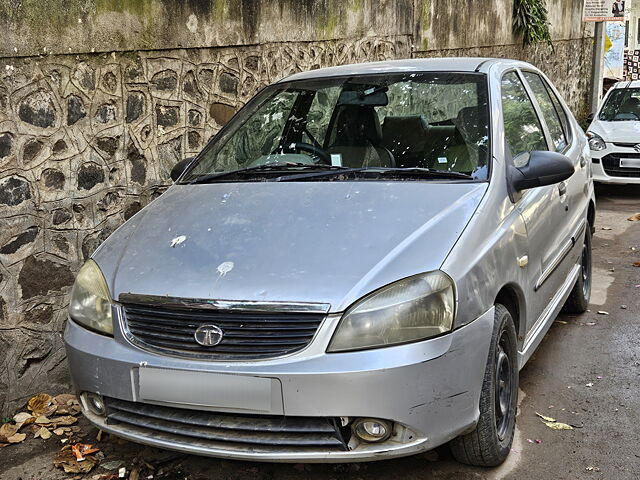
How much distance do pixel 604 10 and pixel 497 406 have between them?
44.0 feet

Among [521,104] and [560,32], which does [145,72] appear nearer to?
[521,104]

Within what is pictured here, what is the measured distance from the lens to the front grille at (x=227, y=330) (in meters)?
2.96

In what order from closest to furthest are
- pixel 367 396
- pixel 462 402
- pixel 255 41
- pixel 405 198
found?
pixel 367 396 → pixel 462 402 → pixel 405 198 → pixel 255 41

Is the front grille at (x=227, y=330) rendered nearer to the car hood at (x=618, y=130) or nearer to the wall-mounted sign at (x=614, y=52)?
the car hood at (x=618, y=130)

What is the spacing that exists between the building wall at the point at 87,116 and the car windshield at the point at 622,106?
21.2ft

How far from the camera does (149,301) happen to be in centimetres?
319

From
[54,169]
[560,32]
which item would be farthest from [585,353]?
[560,32]

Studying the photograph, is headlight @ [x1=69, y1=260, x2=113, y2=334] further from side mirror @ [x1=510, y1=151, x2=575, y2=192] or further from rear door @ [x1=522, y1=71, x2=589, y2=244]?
rear door @ [x1=522, y1=71, x2=589, y2=244]

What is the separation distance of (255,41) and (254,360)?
12.4ft

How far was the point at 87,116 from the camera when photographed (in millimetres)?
4840

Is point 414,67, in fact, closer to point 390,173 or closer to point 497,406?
point 390,173

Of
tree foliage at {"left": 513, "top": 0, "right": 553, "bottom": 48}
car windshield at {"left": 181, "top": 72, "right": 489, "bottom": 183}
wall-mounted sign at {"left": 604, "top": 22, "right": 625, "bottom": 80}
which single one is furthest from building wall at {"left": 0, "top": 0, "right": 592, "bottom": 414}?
wall-mounted sign at {"left": 604, "top": 22, "right": 625, "bottom": 80}

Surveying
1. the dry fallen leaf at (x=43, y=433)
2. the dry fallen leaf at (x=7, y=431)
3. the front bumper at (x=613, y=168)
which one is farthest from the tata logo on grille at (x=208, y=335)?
the front bumper at (x=613, y=168)

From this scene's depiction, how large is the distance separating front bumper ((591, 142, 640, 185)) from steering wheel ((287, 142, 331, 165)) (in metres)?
7.25
